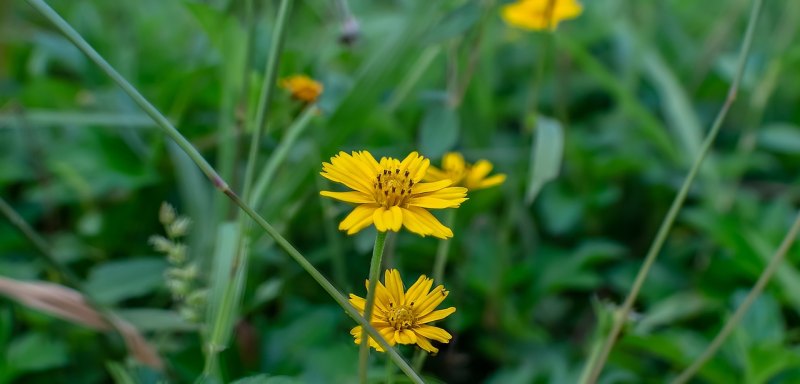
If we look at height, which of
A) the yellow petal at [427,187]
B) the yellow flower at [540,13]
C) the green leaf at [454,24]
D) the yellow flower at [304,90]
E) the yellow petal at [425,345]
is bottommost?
the yellow petal at [425,345]

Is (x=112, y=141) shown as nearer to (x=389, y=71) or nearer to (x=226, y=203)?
(x=226, y=203)

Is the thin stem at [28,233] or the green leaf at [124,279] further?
the green leaf at [124,279]

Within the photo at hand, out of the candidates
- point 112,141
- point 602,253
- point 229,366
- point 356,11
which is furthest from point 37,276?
point 356,11

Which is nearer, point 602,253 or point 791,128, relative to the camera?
point 602,253

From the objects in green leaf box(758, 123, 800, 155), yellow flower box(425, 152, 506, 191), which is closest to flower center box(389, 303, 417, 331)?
yellow flower box(425, 152, 506, 191)

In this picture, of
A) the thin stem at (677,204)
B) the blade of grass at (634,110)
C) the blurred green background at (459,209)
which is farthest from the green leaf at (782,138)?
the thin stem at (677,204)

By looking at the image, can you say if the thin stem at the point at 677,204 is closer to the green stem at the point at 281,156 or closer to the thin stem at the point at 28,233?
the green stem at the point at 281,156

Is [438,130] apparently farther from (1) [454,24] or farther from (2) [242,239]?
(2) [242,239]

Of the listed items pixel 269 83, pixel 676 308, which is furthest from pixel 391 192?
pixel 676 308
